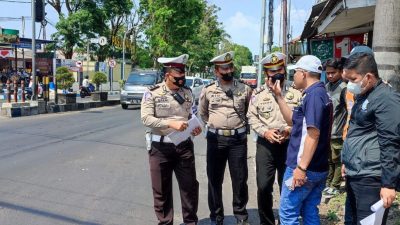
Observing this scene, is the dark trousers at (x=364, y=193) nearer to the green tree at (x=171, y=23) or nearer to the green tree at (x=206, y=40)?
the green tree at (x=171, y=23)

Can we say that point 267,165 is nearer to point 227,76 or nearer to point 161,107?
point 227,76

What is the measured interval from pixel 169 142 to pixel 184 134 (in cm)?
17

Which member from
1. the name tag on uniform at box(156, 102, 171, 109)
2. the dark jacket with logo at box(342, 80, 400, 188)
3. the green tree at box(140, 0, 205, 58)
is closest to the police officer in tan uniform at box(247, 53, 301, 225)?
the name tag on uniform at box(156, 102, 171, 109)

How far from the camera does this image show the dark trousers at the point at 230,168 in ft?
15.4

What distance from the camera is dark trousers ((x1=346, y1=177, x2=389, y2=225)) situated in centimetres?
308

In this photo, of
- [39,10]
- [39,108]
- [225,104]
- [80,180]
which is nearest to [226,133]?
[225,104]

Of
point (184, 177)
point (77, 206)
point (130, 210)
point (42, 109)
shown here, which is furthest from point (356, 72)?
point (42, 109)

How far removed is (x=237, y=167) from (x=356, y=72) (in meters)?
1.94

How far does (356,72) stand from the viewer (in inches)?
124

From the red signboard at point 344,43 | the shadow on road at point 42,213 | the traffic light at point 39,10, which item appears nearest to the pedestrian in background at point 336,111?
the shadow on road at point 42,213

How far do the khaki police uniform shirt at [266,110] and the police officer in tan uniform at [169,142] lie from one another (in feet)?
2.02

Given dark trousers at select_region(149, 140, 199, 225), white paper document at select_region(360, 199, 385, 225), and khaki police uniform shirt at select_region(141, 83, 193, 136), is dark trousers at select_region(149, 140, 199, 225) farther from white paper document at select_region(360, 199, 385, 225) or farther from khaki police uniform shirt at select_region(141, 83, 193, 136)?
white paper document at select_region(360, 199, 385, 225)

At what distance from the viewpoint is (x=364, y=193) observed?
3137 millimetres

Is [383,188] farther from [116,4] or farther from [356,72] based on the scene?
[116,4]
